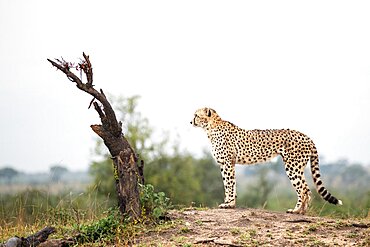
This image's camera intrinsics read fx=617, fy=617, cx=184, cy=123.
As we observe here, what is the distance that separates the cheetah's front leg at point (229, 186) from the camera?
436 inches

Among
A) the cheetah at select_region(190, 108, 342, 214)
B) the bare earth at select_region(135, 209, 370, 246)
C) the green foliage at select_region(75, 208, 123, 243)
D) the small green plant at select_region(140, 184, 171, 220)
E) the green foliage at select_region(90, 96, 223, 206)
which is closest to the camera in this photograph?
the bare earth at select_region(135, 209, 370, 246)

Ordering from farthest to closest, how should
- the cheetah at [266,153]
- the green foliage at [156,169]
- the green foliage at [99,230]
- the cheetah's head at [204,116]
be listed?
the green foliage at [156,169], the cheetah's head at [204,116], the cheetah at [266,153], the green foliage at [99,230]

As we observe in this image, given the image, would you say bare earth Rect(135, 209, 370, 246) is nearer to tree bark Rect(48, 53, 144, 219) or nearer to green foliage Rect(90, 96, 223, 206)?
tree bark Rect(48, 53, 144, 219)

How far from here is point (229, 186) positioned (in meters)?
11.1

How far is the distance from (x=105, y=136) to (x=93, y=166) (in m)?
17.1

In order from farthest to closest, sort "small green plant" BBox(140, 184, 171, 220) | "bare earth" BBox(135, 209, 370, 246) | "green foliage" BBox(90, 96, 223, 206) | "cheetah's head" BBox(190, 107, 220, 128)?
"green foliage" BBox(90, 96, 223, 206) < "cheetah's head" BBox(190, 107, 220, 128) < "small green plant" BBox(140, 184, 171, 220) < "bare earth" BBox(135, 209, 370, 246)

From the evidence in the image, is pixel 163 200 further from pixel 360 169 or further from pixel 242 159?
pixel 360 169

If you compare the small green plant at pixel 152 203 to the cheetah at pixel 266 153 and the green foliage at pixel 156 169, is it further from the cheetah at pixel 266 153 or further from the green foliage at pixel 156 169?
the green foliage at pixel 156 169

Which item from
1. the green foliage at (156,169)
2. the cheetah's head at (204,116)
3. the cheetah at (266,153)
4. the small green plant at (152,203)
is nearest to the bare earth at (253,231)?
the small green plant at (152,203)

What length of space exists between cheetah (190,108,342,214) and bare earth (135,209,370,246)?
86cm

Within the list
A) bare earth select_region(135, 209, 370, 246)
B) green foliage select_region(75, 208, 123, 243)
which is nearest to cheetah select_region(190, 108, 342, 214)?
bare earth select_region(135, 209, 370, 246)

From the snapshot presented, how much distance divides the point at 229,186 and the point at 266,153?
92 cm

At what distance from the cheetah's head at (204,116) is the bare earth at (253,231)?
85.8 inches

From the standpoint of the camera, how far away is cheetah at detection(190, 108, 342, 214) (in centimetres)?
1104
